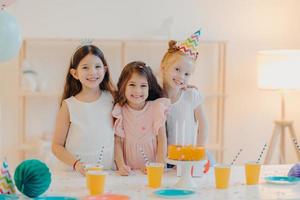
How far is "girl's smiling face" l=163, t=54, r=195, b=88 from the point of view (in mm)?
2572

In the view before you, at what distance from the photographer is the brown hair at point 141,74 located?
2.49 meters

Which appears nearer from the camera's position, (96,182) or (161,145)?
(96,182)

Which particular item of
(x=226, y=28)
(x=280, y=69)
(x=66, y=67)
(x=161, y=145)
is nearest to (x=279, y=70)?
(x=280, y=69)

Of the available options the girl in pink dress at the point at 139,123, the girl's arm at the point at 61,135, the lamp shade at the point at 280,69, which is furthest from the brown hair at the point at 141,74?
the lamp shade at the point at 280,69

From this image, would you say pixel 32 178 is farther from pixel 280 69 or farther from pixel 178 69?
pixel 280 69

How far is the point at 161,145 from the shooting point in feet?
8.26

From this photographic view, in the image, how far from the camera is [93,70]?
2.48m

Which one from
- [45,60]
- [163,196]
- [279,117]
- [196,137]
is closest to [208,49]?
[279,117]

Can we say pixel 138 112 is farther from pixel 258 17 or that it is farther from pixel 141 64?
pixel 258 17

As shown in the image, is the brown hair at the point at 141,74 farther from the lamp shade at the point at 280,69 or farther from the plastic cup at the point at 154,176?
the lamp shade at the point at 280,69

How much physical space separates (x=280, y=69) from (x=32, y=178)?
289 cm

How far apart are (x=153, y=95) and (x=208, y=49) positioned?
7.53 feet

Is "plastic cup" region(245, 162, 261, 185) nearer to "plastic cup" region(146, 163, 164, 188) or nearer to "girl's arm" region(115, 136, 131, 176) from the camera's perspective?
"plastic cup" region(146, 163, 164, 188)

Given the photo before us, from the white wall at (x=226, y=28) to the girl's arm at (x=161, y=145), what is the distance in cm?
216
